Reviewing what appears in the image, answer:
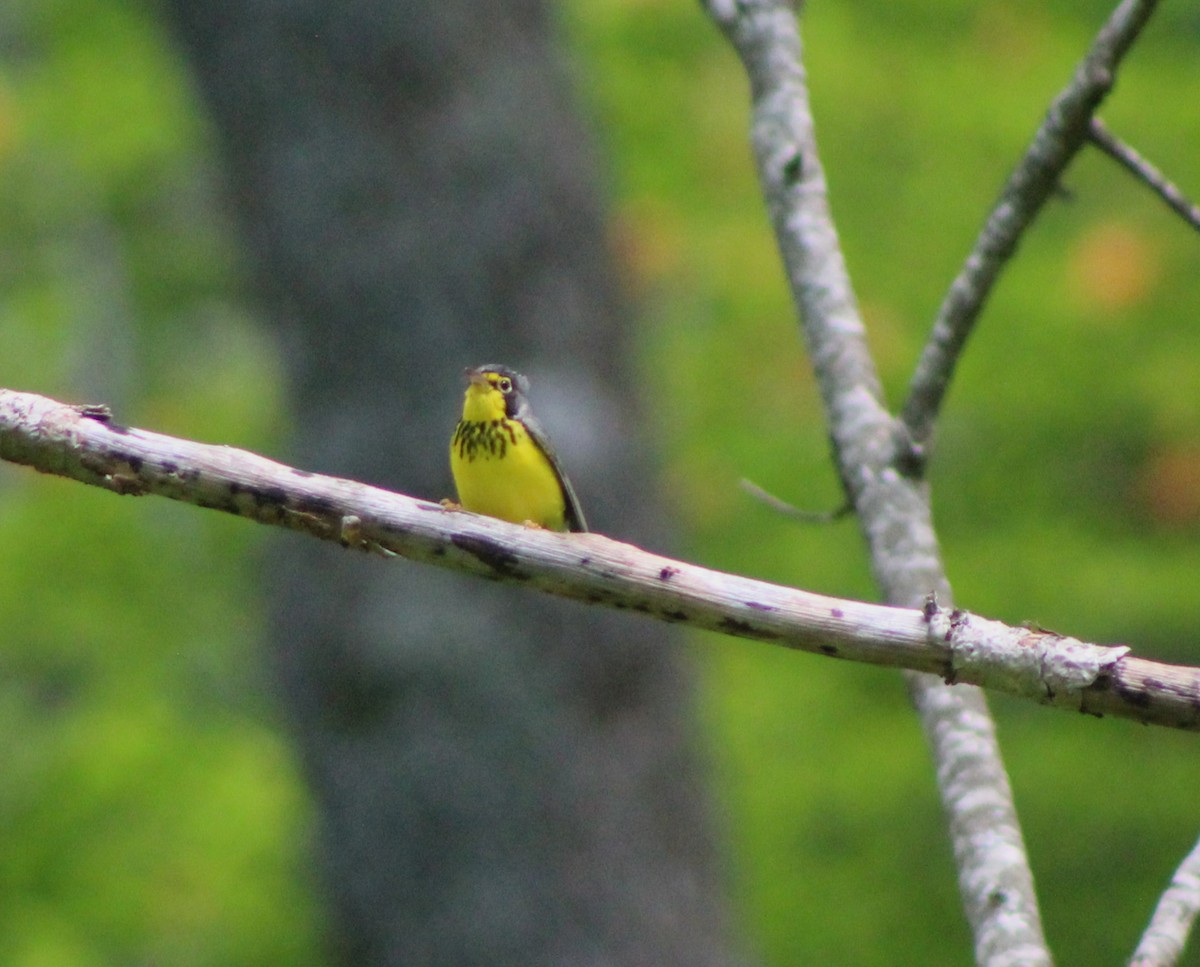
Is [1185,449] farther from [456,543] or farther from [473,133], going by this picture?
[456,543]

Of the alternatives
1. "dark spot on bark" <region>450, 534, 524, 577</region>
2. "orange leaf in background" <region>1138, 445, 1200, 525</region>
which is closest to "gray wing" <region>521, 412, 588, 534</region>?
"dark spot on bark" <region>450, 534, 524, 577</region>

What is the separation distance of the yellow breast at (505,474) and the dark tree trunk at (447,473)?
89.0 inches

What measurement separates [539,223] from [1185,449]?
153 inches

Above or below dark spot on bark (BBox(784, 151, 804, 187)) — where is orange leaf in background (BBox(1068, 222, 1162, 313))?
above

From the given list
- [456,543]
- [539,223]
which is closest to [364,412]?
[539,223]

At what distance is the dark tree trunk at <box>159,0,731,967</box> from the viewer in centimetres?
703

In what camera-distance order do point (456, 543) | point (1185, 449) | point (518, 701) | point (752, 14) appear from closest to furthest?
point (456, 543), point (752, 14), point (518, 701), point (1185, 449)

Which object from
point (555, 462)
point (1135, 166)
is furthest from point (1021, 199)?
point (555, 462)

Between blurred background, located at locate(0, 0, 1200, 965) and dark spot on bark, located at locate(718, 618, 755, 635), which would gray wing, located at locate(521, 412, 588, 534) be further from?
blurred background, located at locate(0, 0, 1200, 965)

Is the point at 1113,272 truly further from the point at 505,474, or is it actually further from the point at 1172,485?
the point at 505,474

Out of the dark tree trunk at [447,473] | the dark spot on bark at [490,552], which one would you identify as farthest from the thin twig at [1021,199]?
the dark tree trunk at [447,473]

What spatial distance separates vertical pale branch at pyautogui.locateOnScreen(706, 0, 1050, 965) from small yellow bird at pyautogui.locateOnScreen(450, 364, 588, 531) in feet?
3.22

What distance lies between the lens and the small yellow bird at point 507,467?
15.6ft

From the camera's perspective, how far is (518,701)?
7016 mm
